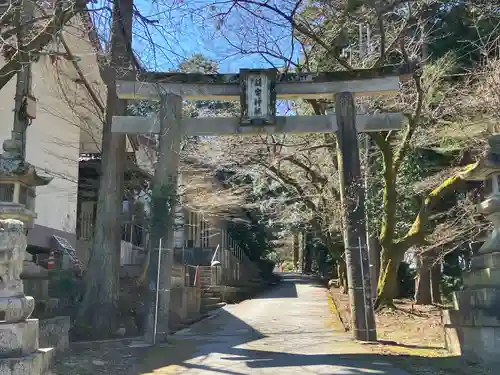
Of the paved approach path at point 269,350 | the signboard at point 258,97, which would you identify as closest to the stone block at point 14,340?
the paved approach path at point 269,350

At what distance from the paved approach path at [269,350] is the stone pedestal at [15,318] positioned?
2673mm

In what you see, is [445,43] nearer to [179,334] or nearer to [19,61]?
[179,334]

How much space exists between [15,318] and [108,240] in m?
6.67

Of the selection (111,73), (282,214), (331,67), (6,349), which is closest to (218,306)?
(282,214)

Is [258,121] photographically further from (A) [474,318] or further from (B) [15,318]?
(B) [15,318]

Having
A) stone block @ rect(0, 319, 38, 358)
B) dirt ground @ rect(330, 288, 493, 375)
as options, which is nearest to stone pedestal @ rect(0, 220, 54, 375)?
stone block @ rect(0, 319, 38, 358)

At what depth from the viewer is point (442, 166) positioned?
18.5m

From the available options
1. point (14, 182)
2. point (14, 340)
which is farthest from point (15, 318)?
point (14, 182)

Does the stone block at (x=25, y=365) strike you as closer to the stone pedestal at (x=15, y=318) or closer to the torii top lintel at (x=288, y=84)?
the stone pedestal at (x=15, y=318)

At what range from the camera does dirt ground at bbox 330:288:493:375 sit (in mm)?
8195

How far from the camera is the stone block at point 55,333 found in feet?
30.1

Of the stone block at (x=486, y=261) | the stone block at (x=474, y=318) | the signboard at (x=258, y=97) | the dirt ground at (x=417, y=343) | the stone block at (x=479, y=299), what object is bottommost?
the dirt ground at (x=417, y=343)

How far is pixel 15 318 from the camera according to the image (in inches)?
234

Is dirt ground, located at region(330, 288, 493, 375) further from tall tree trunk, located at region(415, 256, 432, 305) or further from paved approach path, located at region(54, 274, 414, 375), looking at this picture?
tall tree trunk, located at region(415, 256, 432, 305)
